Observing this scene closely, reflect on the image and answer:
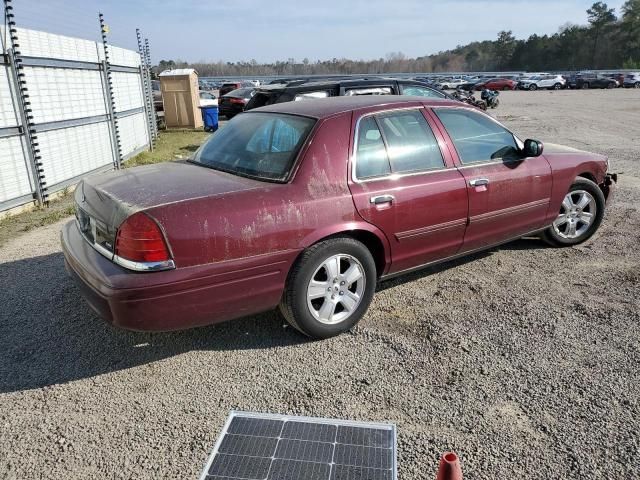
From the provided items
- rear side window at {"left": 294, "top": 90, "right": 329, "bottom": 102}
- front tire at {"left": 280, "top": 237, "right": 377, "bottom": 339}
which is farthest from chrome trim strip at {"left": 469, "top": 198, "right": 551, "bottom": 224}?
rear side window at {"left": 294, "top": 90, "right": 329, "bottom": 102}

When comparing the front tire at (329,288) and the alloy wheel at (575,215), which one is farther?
the alloy wheel at (575,215)

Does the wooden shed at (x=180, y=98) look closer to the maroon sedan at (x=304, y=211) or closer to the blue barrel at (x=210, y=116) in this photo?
the blue barrel at (x=210, y=116)

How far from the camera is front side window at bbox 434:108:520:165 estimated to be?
4199mm

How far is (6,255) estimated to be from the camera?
17.6ft

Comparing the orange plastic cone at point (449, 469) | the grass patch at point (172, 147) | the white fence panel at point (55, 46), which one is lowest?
the grass patch at point (172, 147)

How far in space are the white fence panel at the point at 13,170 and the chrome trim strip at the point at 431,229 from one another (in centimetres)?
569

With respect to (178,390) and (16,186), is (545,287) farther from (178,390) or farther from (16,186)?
(16,186)

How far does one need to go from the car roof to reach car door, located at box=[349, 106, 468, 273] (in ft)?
0.33

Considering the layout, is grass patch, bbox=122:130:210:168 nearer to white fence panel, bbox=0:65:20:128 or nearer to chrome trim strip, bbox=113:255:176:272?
white fence panel, bbox=0:65:20:128

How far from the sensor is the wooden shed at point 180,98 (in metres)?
18.1

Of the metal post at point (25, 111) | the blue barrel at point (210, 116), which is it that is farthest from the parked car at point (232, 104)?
the metal post at point (25, 111)

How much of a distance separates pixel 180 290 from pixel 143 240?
0.35 m

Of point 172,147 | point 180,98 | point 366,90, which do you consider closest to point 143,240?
point 366,90

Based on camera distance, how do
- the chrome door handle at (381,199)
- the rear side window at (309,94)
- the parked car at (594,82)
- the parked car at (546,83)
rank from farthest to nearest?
the parked car at (546,83) → the parked car at (594,82) → the rear side window at (309,94) → the chrome door handle at (381,199)
